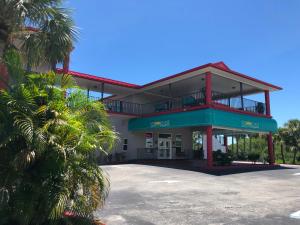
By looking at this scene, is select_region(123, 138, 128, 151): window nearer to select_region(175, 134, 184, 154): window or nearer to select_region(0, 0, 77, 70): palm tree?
select_region(175, 134, 184, 154): window

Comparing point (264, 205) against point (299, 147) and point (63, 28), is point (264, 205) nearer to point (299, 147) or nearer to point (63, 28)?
point (63, 28)

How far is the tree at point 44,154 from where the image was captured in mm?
6047

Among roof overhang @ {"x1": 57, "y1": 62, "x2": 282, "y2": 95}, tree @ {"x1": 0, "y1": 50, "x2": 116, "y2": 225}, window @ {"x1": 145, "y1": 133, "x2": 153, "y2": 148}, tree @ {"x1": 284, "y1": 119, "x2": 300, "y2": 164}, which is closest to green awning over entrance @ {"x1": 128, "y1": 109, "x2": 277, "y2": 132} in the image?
window @ {"x1": 145, "y1": 133, "x2": 153, "y2": 148}

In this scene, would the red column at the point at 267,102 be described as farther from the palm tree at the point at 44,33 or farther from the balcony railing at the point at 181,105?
the palm tree at the point at 44,33

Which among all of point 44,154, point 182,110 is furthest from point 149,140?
point 44,154

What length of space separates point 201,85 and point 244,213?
19922 millimetres

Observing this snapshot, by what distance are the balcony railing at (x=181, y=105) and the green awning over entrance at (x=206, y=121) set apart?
3.22ft

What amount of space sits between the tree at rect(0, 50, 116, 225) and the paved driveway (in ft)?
5.88

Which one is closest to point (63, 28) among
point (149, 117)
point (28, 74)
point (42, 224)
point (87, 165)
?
point (28, 74)

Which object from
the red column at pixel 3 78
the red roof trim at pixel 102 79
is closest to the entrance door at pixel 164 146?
the red roof trim at pixel 102 79

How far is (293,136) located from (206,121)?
21.4 metres

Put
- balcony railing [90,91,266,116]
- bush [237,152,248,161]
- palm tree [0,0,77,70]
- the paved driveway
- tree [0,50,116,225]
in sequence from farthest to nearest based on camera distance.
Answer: bush [237,152,248,161], balcony railing [90,91,266,116], palm tree [0,0,77,70], the paved driveway, tree [0,50,116,225]

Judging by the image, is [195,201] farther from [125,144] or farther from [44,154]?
[125,144]

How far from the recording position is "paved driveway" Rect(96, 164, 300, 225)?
331 inches
